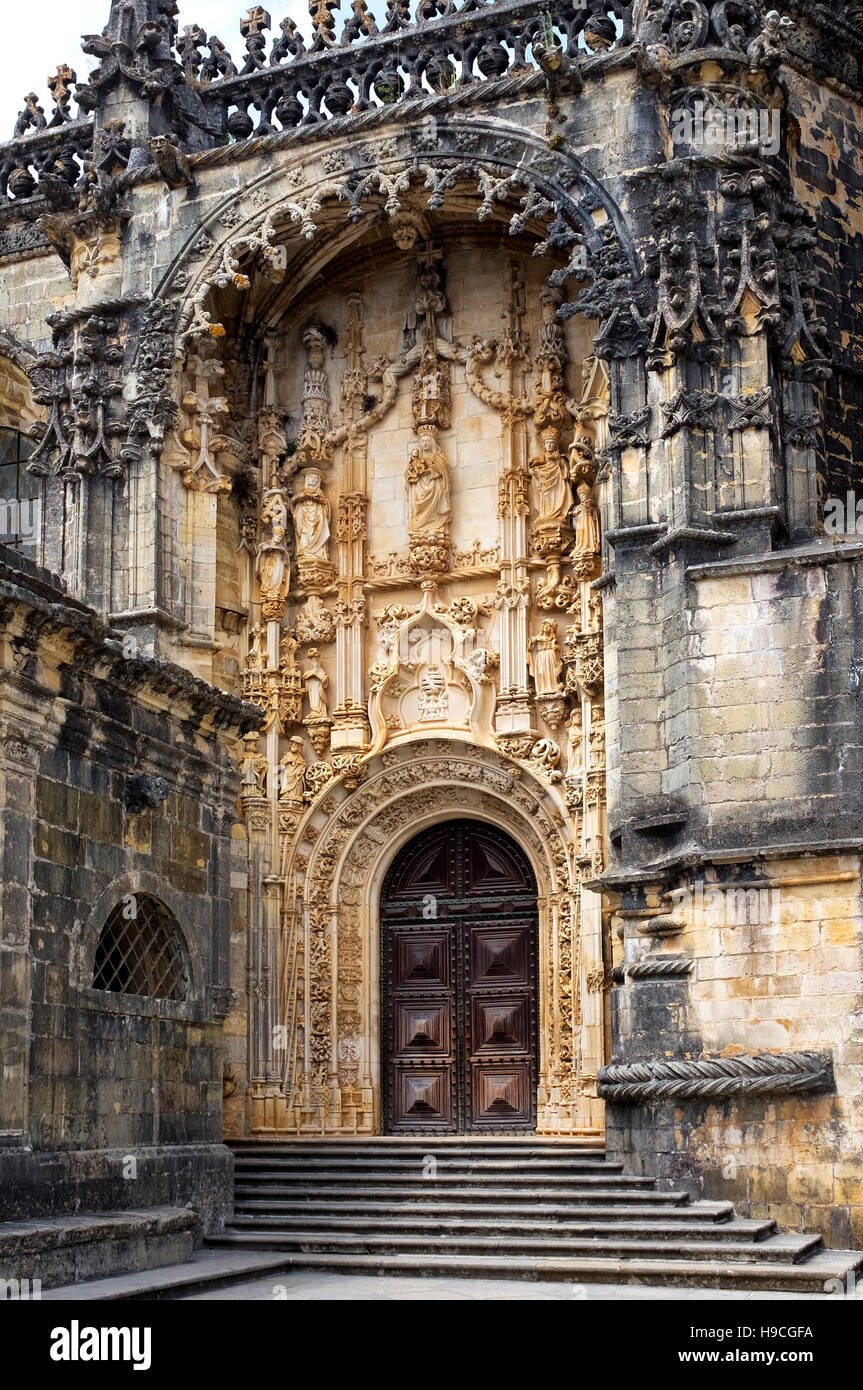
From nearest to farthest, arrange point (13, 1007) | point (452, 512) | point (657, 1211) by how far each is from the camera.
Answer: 1. point (13, 1007)
2. point (657, 1211)
3. point (452, 512)

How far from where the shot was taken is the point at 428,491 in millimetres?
18000

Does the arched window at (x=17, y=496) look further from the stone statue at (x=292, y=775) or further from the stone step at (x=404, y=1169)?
the stone step at (x=404, y=1169)

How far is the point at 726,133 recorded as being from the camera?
15.6 meters

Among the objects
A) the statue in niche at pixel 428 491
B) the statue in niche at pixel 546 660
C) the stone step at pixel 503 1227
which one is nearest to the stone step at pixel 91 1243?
the stone step at pixel 503 1227

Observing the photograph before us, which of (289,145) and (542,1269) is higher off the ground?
(289,145)

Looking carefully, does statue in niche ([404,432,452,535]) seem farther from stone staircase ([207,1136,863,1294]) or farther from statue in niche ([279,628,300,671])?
stone staircase ([207,1136,863,1294])

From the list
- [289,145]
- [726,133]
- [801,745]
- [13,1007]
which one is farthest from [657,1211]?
[289,145]

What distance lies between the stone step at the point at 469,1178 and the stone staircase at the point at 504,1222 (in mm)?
12

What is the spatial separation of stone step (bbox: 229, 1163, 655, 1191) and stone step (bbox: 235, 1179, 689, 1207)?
3 cm

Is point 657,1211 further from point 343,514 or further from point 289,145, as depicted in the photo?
point 289,145

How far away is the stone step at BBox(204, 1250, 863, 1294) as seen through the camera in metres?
11.3

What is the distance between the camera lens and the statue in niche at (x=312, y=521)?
1841 cm

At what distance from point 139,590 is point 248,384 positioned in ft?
9.47

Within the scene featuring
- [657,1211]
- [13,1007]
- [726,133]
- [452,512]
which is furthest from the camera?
[452,512]
